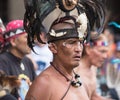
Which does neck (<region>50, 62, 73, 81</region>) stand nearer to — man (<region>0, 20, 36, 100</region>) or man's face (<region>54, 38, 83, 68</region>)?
Result: man's face (<region>54, 38, 83, 68</region>)

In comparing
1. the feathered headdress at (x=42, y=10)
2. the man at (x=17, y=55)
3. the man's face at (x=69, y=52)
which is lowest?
the man at (x=17, y=55)

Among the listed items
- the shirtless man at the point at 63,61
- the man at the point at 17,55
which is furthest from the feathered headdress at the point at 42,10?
the man at the point at 17,55

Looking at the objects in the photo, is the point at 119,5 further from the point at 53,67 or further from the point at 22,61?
the point at 53,67

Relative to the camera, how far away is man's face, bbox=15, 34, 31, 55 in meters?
8.11

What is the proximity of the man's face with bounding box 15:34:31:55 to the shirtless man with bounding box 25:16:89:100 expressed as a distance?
7.38ft

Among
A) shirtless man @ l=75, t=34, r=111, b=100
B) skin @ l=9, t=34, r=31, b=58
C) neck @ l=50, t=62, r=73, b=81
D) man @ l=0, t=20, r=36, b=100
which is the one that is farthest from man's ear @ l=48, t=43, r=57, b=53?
shirtless man @ l=75, t=34, r=111, b=100

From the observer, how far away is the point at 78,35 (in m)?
5.86

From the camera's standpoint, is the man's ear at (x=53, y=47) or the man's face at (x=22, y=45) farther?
the man's face at (x=22, y=45)

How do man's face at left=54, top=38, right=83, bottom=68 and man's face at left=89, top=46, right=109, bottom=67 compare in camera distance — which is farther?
man's face at left=89, top=46, right=109, bottom=67

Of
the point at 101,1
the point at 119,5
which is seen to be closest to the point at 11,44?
the point at 101,1

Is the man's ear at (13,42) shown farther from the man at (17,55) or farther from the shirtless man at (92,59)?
the shirtless man at (92,59)

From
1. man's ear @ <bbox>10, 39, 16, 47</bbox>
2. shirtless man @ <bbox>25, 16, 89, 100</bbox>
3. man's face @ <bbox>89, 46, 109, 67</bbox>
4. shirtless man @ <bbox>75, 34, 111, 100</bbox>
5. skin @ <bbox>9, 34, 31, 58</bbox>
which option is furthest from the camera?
man's face @ <bbox>89, 46, 109, 67</bbox>

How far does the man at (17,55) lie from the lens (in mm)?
7641

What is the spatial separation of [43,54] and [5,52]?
192 cm
